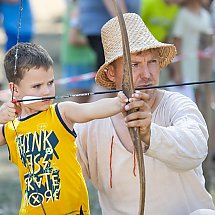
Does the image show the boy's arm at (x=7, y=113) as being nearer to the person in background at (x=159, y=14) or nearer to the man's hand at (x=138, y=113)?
the man's hand at (x=138, y=113)

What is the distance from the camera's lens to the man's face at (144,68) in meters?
3.77

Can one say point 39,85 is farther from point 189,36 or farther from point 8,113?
point 189,36

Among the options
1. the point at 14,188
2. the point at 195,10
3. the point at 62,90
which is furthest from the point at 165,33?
the point at 62,90

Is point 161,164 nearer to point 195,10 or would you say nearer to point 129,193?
point 129,193

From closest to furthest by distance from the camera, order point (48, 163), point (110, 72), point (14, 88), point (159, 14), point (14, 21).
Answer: point (48, 163) → point (14, 88) → point (110, 72) → point (14, 21) → point (159, 14)

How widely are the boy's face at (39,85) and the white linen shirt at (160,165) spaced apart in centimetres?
36

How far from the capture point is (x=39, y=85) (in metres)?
3.74

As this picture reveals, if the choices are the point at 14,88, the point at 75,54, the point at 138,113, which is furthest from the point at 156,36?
the point at 138,113

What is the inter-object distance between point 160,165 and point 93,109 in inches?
18.2

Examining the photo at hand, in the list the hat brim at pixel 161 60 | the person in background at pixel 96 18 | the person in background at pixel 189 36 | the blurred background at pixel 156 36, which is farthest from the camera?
the person in background at pixel 189 36

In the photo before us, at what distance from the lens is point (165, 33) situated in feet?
25.6

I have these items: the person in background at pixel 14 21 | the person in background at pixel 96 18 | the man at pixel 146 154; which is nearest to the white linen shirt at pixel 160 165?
the man at pixel 146 154

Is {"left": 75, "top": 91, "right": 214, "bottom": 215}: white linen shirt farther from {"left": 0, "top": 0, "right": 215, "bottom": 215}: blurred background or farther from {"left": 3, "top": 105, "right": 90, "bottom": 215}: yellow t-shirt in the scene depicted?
{"left": 0, "top": 0, "right": 215, "bottom": 215}: blurred background

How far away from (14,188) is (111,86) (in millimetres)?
2675
